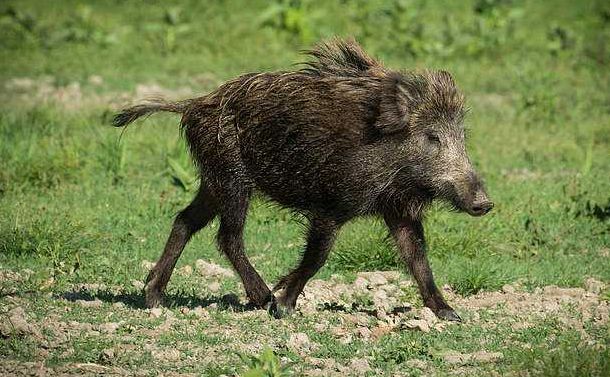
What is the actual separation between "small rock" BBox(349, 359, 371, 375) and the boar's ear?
66.8 inches

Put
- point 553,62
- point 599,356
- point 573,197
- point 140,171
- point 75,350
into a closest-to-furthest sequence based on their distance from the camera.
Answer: point 599,356, point 75,350, point 573,197, point 140,171, point 553,62

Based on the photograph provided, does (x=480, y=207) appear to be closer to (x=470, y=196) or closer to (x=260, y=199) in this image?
(x=470, y=196)

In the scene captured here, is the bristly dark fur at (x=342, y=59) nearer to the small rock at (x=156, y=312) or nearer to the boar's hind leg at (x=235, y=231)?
the boar's hind leg at (x=235, y=231)

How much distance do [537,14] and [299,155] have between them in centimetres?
1070

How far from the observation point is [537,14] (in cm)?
1791

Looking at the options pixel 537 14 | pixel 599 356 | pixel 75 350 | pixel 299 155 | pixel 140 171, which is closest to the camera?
pixel 599 356

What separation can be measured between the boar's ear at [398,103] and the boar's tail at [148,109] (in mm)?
1341

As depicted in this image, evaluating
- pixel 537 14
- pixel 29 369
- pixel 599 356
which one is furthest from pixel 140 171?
pixel 537 14

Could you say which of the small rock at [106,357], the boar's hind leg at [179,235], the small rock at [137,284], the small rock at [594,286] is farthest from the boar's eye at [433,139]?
the small rock at [106,357]

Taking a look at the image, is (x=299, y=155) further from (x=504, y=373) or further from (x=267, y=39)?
(x=267, y=39)

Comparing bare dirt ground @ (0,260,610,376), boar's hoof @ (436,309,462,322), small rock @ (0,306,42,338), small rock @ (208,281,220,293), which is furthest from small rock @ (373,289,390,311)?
small rock @ (0,306,42,338)

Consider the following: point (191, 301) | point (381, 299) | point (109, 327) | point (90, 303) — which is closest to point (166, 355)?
point (109, 327)

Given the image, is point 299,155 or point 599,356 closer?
point 599,356

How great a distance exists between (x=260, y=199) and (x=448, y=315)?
4.97ft
